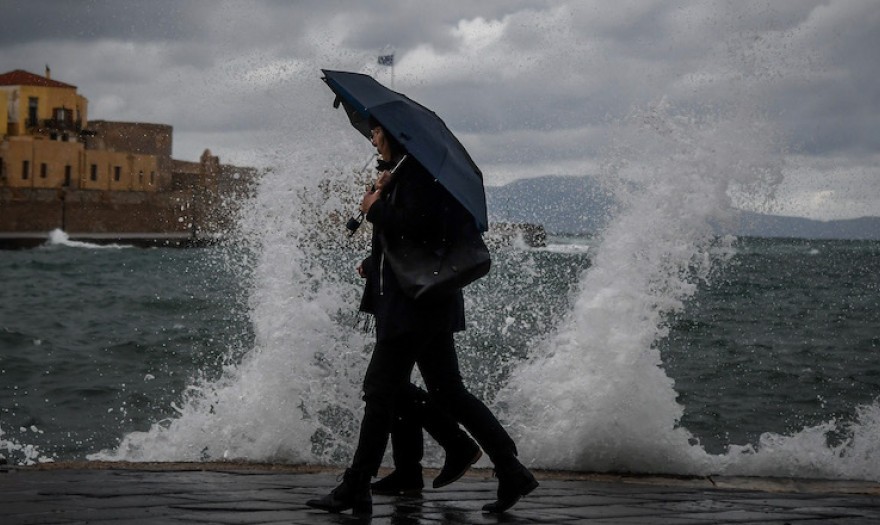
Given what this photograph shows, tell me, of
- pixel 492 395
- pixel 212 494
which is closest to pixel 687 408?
pixel 492 395

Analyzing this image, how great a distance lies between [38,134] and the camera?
78062 millimetres

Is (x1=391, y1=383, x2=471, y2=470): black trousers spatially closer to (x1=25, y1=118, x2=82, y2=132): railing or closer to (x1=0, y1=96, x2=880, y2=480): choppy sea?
(x1=0, y1=96, x2=880, y2=480): choppy sea

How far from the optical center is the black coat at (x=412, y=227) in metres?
4.04

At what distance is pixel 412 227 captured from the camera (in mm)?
4031

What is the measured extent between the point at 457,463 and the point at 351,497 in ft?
1.92

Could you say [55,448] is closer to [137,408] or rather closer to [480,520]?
[137,408]

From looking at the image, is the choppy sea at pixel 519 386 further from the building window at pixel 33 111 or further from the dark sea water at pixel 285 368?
the building window at pixel 33 111

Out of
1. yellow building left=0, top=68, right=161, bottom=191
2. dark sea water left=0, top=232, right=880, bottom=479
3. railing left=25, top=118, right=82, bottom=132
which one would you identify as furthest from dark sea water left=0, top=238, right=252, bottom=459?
railing left=25, top=118, right=82, bottom=132

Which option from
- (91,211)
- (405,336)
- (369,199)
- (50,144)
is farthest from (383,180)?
(91,211)

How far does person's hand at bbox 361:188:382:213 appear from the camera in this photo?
4.06 meters

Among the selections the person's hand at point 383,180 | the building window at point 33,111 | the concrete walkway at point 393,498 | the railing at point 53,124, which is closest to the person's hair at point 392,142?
the person's hand at point 383,180

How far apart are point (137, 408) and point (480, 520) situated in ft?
28.7

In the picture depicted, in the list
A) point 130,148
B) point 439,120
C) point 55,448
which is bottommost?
point 55,448

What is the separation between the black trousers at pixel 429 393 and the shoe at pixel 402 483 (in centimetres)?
42
